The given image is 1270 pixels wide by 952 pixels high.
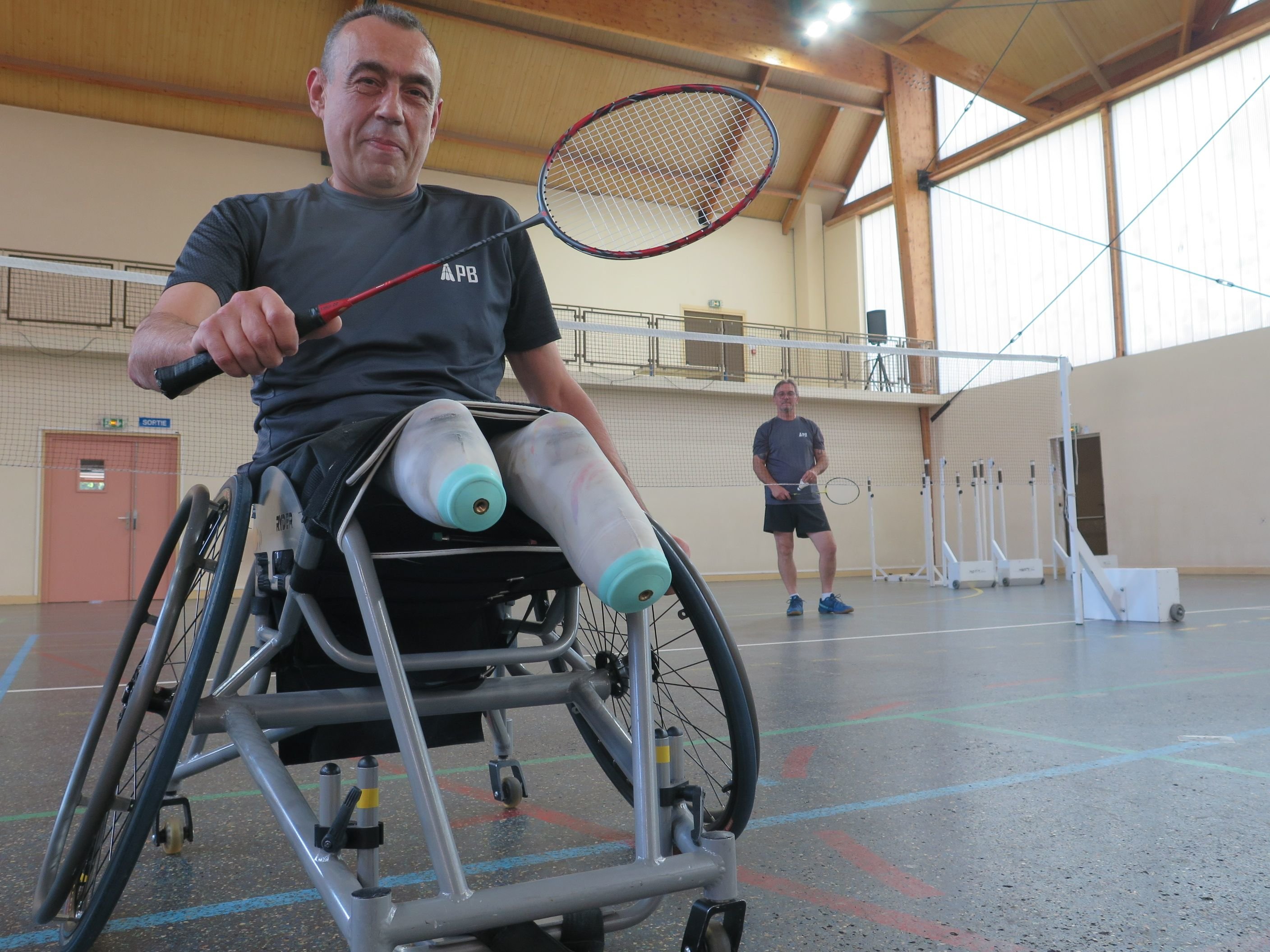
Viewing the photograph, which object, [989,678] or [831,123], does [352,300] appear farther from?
[831,123]

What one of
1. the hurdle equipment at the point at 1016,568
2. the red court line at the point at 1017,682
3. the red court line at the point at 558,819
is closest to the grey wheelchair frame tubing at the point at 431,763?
the red court line at the point at 558,819

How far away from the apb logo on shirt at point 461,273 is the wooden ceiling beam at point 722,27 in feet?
36.2

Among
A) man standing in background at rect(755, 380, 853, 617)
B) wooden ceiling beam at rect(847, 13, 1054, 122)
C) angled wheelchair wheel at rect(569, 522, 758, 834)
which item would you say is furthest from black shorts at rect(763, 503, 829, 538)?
wooden ceiling beam at rect(847, 13, 1054, 122)

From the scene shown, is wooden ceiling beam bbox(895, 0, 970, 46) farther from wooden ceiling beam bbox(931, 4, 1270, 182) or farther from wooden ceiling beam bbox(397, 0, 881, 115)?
wooden ceiling beam bbox(931, 4, 1270, 182)

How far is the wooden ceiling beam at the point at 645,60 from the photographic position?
12289 millimetres

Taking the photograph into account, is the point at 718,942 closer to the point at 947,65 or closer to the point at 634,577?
the point at 634,577

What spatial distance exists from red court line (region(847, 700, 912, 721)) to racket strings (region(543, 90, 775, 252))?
1.60 m

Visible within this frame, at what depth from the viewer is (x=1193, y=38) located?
12211 mm

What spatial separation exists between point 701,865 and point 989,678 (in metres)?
2.99

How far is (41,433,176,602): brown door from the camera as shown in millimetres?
11391

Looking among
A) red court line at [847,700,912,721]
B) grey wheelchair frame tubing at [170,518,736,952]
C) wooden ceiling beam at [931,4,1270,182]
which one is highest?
wooden ceiling beam at [931,4,1270,182]

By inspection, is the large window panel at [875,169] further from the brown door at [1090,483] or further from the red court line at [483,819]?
the red court line at [483,819]

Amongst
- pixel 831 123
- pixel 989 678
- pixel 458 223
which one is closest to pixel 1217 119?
pixel 831 123

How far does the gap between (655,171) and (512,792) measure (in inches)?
58.3
